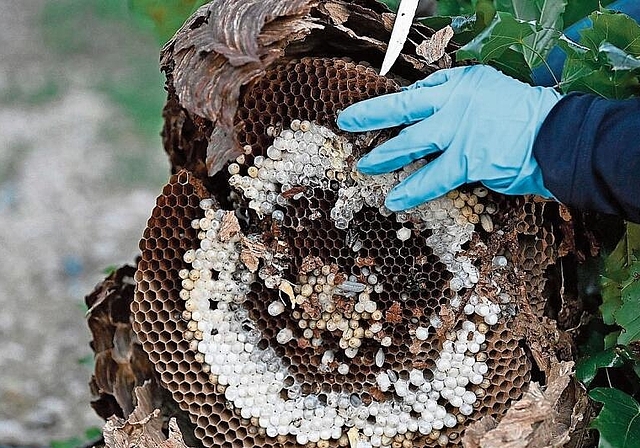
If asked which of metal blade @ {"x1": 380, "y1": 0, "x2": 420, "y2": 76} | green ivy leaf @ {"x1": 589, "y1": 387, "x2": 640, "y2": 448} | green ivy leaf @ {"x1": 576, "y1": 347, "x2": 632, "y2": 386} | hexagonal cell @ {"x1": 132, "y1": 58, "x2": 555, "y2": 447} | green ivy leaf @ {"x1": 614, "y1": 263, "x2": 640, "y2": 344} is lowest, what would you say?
green ivy leaf @ {"x1": 589, "y1": 387, "x2": 640, "y2": 448}

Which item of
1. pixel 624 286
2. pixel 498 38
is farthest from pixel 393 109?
pixel 624 286

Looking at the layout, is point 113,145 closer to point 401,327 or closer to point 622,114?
point 401,327

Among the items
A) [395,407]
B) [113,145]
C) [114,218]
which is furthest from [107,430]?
Answer: [113,145]

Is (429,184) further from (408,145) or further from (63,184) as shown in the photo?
(63,184)

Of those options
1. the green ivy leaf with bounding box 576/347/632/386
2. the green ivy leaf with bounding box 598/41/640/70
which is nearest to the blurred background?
the green ivy leaf with bounding box 576/347/632/386

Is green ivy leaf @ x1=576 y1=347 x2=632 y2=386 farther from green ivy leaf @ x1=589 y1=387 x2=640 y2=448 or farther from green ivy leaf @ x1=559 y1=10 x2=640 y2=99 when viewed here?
green ivy leaf @ x1=559 y1=10 x2=640 y2=99

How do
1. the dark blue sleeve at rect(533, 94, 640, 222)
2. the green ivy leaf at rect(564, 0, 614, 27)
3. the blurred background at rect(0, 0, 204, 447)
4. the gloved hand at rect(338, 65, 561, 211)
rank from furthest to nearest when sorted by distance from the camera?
the blurred background at rect(0, 0, 204, 447) < the green ivy leaf at rect(564, 0, 614, 27) < the gloved hand at rect(338, 65, 561, 211) < the dark blue sleeve at rect(533, 94, 640, 222)
